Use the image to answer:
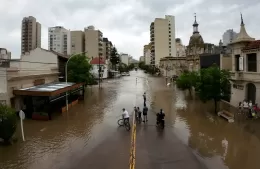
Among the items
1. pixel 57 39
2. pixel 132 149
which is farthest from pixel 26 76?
pixel 57 39

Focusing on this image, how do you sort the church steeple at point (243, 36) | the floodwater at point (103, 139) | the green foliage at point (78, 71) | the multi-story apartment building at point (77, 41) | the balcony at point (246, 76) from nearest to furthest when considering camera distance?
the floodwater at point (103, 139) → the balcony at point (246, 76) → the church steeple at point (243, 36) → the green foliage at point (78, 71) → the multi-story apartment building at point (77, 41)

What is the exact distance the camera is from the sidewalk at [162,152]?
33.5ft

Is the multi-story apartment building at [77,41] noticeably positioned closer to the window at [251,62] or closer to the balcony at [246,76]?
the balcony at [246,76]

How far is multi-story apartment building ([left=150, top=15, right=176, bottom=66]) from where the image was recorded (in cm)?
12044

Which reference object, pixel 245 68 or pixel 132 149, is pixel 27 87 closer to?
pixel 132 149

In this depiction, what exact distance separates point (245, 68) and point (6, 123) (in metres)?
20.5

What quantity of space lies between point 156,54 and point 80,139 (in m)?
112

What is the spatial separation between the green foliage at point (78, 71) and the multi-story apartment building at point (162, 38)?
295ft

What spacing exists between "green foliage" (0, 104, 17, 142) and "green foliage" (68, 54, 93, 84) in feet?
65.9

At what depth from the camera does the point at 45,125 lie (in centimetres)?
1769

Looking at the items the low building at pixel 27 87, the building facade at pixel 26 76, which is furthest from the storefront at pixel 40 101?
A: the building facade at pixel 26 76

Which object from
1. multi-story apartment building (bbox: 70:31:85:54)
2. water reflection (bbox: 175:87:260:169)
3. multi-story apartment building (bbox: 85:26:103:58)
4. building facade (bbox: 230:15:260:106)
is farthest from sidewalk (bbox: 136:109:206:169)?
multi-story apartment building (bbox: 70:31:85:54)

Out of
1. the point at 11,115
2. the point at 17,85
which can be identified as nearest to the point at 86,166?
the point at 11,115

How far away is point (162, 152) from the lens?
1173 cm
